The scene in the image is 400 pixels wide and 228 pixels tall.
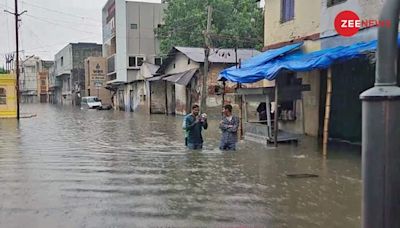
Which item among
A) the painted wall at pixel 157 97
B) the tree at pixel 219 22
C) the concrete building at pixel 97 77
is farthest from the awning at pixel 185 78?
the concrete building at pixel 97 77

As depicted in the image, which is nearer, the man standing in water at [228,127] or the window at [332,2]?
the man standing in water at [228,127]

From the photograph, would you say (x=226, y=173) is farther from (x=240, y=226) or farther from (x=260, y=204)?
(x=240, y=226)

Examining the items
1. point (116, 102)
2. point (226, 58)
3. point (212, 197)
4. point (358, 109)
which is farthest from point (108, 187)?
point (116, 102)

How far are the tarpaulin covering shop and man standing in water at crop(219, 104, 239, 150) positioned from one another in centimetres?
144

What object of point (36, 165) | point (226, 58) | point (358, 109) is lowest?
point (36, 165)

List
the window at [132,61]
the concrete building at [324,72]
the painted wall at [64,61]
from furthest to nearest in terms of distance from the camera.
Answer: the painted wall at [64,61] → the window at [132,61] → the concrete building at [324,72]

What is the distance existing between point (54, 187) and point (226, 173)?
3.32m

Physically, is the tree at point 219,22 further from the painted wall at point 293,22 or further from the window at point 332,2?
the window at point 332,2

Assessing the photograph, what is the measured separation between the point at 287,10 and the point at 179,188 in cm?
1051

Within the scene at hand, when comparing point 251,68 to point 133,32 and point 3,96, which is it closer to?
point 3,96

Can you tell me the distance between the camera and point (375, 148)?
95.3 inches

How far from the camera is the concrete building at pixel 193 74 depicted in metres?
29.5

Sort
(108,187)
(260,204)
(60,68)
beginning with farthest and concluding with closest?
1. (60,68)
2. (108,187)
3. (260,204)

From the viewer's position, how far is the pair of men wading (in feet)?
39.5
